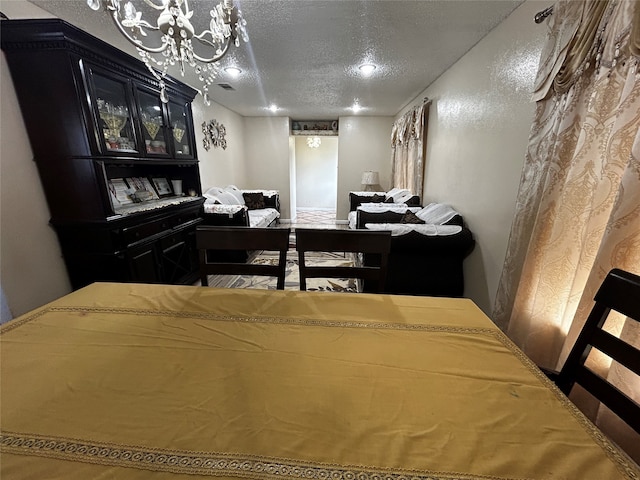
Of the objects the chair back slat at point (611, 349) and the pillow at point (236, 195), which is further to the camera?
the pillow at point (236, 195)

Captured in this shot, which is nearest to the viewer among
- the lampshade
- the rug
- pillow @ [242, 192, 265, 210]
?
the rug

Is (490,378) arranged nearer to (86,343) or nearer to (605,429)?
(605,429)

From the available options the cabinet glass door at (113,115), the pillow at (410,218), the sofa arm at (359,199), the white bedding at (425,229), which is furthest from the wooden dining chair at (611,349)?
the sofa arm at (359,199)

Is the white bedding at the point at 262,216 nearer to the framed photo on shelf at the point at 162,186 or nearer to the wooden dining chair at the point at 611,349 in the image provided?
the framed photo on shelf at the point at 162,186

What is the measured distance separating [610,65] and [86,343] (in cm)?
225

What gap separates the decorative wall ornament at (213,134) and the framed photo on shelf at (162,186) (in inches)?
51.4

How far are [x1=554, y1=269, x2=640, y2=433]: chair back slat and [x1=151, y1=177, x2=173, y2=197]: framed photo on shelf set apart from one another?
11.8 ft

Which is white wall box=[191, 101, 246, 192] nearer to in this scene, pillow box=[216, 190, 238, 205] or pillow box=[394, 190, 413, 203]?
pillow box=[216, 190, 238, 205]

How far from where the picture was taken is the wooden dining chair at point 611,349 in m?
0.64

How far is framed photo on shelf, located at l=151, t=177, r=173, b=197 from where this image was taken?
10.1 ft

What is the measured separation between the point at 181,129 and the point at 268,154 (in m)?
3.20

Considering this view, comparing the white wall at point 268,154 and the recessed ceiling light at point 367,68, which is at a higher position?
the recessed ceiling light at point 367,68

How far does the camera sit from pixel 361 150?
604 centimetres

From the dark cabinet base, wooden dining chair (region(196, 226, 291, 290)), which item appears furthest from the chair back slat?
the dark cabinet base
